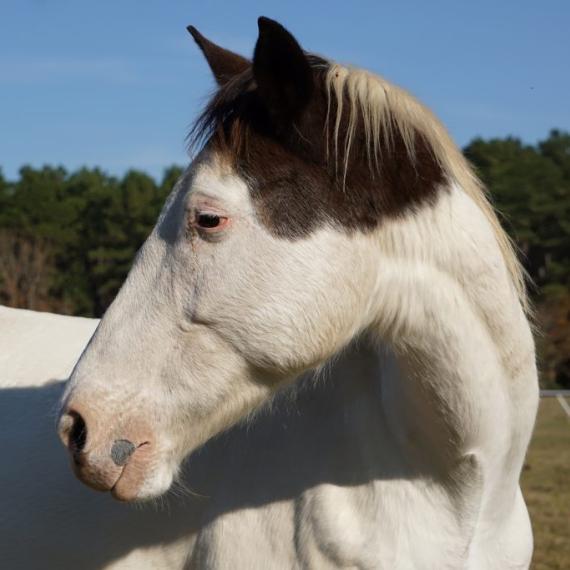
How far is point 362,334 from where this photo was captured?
2.72m

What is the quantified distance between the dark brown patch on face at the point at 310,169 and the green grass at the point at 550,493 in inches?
177

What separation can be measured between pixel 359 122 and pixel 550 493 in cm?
771

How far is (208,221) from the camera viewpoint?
2439 millimetres

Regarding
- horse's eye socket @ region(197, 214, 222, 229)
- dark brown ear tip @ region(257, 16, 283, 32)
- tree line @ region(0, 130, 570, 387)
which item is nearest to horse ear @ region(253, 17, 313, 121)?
dark brown ear tip @ region(257, 16, 283, 32)

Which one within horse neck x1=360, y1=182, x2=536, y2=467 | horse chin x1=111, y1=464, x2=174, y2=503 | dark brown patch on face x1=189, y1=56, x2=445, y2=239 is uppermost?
dark brown patch on face x1=189, y1=56, x2=445, y2=239

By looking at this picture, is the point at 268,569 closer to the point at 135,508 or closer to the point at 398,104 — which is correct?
the point at 135,508

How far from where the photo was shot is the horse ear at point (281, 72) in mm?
2379

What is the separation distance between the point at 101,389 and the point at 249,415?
0.53 metres

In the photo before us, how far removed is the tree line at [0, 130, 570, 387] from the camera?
37500 mm

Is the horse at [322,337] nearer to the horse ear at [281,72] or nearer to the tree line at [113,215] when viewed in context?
the horse ear at [281,72]

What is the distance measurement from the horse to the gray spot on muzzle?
0.01 meters

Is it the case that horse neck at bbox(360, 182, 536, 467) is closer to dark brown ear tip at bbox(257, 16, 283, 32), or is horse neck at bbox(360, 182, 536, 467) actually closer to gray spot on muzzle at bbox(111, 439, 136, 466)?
dark brown ear tip at bbox(257, 16, 283, 32)

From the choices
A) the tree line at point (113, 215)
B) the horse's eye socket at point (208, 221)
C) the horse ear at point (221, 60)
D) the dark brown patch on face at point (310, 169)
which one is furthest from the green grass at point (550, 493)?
the tree line at point (113, 215)

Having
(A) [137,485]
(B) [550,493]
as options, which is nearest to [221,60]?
(A) [137,485]
